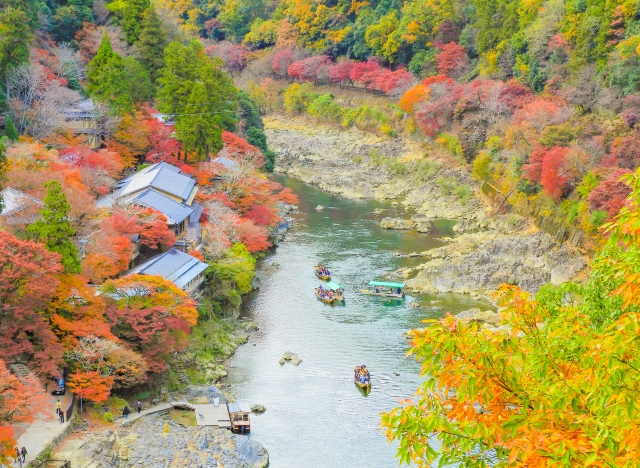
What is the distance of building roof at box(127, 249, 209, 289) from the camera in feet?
87.8

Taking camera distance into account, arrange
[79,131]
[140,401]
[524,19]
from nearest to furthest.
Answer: [140,401] < [79,131] < [524,19]

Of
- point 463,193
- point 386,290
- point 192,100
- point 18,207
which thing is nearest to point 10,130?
point 18,207

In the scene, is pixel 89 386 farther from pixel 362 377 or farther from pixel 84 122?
pixel 84 122

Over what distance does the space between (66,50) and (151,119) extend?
7463mm

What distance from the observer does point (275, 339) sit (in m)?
27.8

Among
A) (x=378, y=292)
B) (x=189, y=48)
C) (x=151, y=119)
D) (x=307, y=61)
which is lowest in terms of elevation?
(x=307, y=61)

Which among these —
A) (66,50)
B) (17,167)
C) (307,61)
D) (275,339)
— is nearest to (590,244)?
(275,339)

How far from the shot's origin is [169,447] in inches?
762

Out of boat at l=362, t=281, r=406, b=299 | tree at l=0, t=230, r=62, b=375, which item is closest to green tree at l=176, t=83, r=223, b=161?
boat at l=362, t=281, r=406, b=299

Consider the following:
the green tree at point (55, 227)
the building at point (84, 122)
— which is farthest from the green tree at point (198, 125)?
the green tree at point (55, 227)

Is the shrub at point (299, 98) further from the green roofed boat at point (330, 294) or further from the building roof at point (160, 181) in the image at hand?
the green roofed boat at point (330, 294)

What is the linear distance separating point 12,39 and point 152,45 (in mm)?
11221

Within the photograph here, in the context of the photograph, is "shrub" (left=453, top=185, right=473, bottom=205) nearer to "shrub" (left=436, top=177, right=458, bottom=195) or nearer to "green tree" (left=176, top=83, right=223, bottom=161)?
"shrub" (left=436, top=177, right=458, bottom=195)

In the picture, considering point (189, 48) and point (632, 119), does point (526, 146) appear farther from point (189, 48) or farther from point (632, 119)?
point (189, 48)
